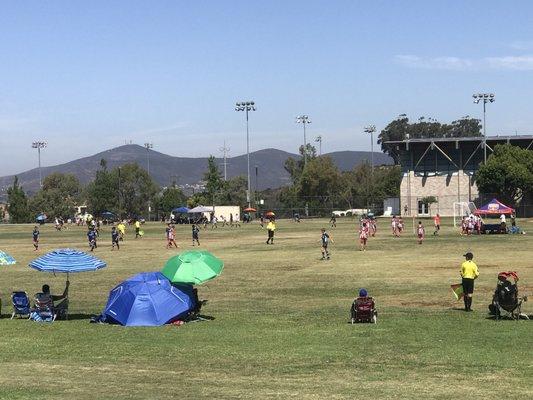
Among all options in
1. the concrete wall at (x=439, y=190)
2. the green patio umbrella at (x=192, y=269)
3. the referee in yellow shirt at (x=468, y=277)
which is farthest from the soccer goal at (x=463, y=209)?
the green patio umbrella at (x=192, y=269)

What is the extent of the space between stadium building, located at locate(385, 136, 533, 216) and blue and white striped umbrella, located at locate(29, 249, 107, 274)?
9827cm

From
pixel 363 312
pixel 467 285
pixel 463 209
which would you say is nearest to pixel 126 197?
pixel 463 209

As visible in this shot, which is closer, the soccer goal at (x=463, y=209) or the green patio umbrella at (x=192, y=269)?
the green patio umbrella at (x=192, y=269)

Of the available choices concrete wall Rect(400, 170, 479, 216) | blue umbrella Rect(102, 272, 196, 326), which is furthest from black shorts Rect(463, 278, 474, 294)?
concrete wall Rect(400, 170, 479, 216)

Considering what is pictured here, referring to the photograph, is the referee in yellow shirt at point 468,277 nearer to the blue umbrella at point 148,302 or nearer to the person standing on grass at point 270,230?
the blue umbrella at point 148,302

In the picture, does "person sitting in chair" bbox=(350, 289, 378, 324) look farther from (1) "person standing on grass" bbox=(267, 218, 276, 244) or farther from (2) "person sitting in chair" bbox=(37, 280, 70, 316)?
(1) "person standing on grass" bbox=(267, 218, 276, 244)

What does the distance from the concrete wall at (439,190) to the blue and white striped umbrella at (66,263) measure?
9778cm

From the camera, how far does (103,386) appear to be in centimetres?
1354

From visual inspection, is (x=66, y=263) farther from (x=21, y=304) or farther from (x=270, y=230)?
(x=270, y=230)

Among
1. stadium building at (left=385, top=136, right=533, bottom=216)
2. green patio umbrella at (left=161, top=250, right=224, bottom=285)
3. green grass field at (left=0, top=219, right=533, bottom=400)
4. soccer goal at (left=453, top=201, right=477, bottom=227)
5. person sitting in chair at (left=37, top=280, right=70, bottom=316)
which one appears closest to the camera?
green grass field at (left=0, top=219, right=533, bottom=400)

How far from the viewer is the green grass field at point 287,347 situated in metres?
13.3

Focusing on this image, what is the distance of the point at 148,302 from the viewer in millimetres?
21047

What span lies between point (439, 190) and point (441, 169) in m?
3.05

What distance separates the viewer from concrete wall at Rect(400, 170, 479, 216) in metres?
118
